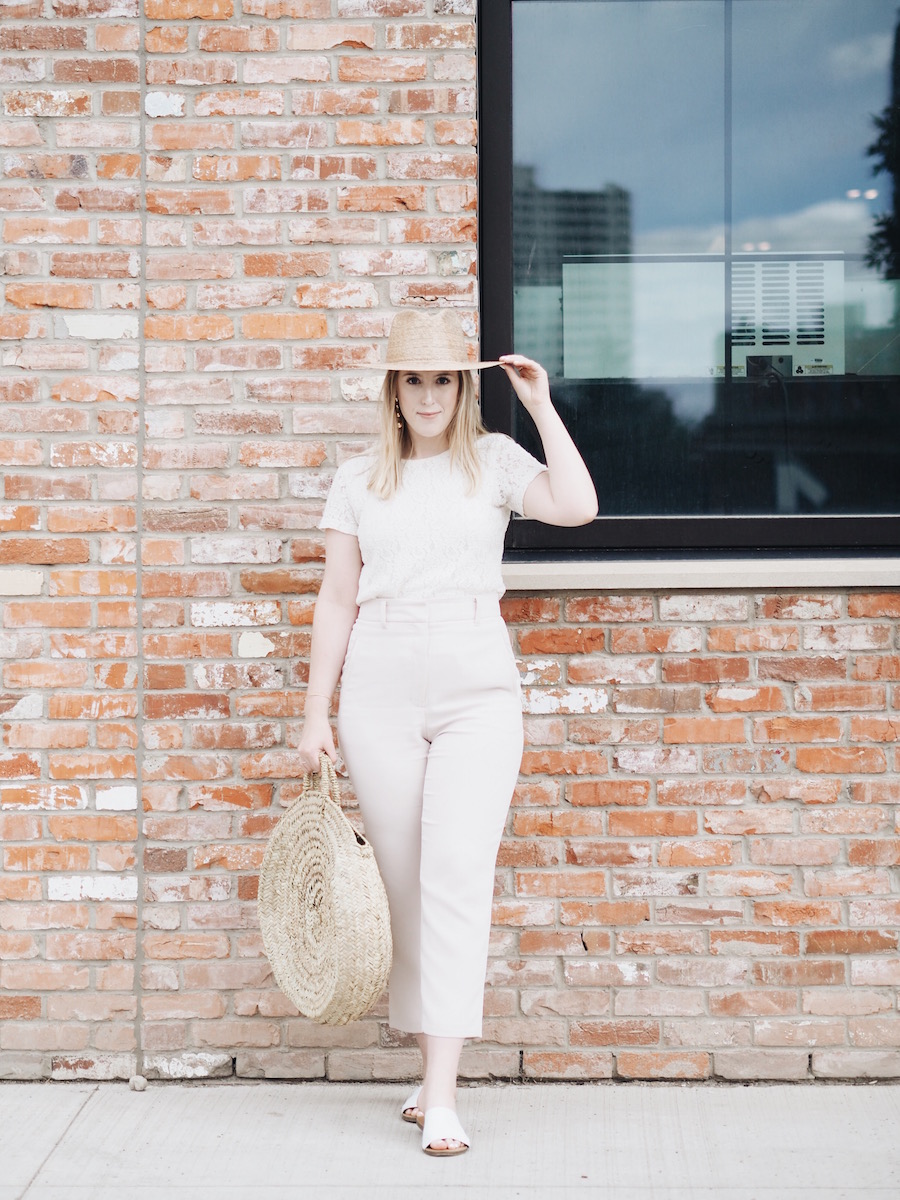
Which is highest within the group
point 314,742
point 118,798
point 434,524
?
point 434,524

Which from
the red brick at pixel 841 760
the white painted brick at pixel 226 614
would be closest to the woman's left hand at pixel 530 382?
the white painted brick at pixel 226 614

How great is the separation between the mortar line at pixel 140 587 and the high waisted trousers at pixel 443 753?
2.30 ft

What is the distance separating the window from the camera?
331cm

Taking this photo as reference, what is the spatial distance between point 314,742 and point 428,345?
0.94 m

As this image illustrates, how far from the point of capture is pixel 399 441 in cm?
287

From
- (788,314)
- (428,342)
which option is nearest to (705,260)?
(788,314)

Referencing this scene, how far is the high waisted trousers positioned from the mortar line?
70cm

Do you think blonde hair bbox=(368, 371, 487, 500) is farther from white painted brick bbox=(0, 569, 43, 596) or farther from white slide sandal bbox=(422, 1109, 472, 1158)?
white slide sandal bbox=(422, 1109, 472, 1158)

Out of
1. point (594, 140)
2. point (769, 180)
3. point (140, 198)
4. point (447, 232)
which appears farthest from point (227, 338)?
point (769, 180)

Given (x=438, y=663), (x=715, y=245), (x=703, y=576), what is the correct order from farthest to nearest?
1. (x=715, y=245)
2. (x=703, y=576)
3. (x=438, y=663)

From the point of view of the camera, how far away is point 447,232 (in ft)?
10.4

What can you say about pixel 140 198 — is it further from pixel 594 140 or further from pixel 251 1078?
pixel 251 1078

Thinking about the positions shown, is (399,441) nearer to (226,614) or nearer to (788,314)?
(226,614)

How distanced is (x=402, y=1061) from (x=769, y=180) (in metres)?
2.57
